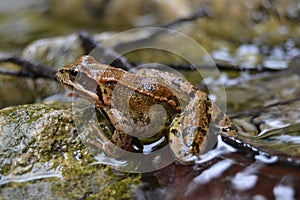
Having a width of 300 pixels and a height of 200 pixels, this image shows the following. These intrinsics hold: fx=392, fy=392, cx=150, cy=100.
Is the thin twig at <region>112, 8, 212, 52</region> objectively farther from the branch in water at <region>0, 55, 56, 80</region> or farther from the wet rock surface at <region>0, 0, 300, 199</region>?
the branch in water at <region>0, 55, 56, 80</region>

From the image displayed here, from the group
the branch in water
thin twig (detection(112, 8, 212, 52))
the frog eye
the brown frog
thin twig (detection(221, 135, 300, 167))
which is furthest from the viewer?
thin twig (detection(112, 8, 212, 52))

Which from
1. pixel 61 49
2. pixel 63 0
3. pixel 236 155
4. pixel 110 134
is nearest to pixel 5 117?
pixel 110 134

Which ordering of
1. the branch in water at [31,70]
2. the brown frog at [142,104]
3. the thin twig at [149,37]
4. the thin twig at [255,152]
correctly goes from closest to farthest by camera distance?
1. the thin twig at [255,152]
2. the brown frog at [142,104]
3. the branch in water at [31,70]
4. the thin twig at [149,37]

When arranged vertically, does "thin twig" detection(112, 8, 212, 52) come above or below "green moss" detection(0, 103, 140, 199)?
above

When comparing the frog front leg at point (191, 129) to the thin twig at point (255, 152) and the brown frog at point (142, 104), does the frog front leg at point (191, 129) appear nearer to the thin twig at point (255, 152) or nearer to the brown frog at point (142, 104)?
the brown frog at point (142, 104)

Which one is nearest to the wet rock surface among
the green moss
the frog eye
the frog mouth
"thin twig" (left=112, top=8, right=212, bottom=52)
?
the green moss

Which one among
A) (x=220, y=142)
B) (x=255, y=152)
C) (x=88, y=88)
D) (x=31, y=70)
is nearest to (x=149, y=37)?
(x=31, y=70)

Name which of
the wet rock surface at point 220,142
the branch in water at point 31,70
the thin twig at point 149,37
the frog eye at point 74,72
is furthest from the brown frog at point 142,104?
the thin twig at point 149,37

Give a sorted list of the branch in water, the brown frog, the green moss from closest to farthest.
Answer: the green moss < the brown frog < the branch in water
